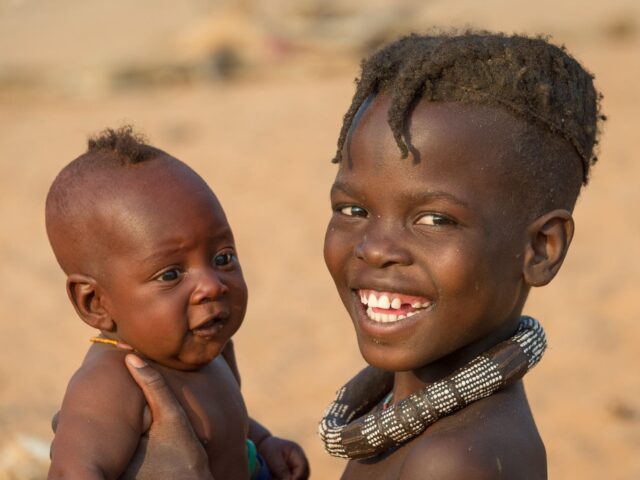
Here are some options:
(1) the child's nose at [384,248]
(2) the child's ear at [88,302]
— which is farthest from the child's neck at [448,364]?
(2) the child's ear at [88,302]

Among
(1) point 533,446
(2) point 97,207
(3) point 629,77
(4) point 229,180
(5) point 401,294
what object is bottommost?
(1) point 533,446

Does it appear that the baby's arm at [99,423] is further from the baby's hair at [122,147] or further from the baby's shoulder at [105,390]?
the baby's hair at [122,147]

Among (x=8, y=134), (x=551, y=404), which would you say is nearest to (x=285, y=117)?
(x=8, y=134)

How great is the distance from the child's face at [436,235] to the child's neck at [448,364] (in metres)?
0.09

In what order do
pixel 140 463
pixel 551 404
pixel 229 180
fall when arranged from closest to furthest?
1. pixel 140 463
2. pixel 551 404
3. pixel 229 180

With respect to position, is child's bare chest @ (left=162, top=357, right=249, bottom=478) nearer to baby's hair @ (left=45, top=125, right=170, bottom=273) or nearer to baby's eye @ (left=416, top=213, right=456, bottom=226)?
baby's hair @ (left=45, top=125, right=170, bottom=273)

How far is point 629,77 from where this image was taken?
509 inches

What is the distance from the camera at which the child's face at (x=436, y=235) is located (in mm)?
2521

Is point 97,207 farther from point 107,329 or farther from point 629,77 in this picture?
point 629,77

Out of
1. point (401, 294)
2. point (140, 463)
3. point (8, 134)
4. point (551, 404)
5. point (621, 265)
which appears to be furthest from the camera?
point (8, 134)

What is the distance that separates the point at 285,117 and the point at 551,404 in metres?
7.13

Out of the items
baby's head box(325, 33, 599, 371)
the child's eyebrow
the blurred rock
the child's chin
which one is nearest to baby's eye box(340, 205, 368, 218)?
baby's head box(325, 33, 599, 371)

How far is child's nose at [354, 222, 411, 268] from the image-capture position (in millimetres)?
2535

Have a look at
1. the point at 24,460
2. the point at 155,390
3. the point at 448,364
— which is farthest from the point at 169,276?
the point at 24,460
